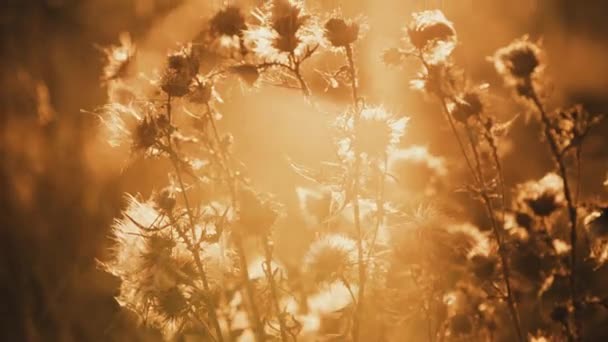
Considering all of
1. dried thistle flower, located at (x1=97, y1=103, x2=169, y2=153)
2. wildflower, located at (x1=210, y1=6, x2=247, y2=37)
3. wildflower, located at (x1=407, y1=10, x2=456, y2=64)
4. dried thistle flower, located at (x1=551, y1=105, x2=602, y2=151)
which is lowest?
dried thistle flower, located at (x1=551, y1=105, x2=602, y2=151)

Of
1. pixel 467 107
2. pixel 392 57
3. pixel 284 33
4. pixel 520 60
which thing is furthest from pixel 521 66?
pixel 284 33

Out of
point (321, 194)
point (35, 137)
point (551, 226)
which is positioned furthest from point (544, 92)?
point (35, 137)

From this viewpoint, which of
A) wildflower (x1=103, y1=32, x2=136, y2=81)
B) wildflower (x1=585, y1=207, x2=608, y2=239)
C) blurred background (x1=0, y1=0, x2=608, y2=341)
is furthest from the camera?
blurred background (x1=0, y1=0, x2=608, y2=341)

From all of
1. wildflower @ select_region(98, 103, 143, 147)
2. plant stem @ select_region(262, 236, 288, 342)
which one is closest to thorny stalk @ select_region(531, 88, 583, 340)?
plant stem @ select_region(262, 236, 288, 342)

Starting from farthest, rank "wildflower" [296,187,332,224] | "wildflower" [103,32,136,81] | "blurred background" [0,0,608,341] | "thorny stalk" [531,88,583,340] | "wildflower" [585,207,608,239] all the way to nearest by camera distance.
Answer: "blurred background" [0,0,608,341] < "wildflower" [296,187,332,224] < "wildflower" [103,32,136,81] < "wildflower" [585,207,608,239] < "thorny stalk" [531,88,583,340]

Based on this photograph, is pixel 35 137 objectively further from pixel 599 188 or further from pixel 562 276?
pixel 599 188

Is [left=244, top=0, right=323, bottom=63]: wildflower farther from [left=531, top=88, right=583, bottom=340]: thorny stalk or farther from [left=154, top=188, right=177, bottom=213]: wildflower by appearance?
[left=531, top=88, right=583, bottom=340]: thorny stalk

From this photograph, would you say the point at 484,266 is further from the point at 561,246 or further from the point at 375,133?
the point at 375,133
